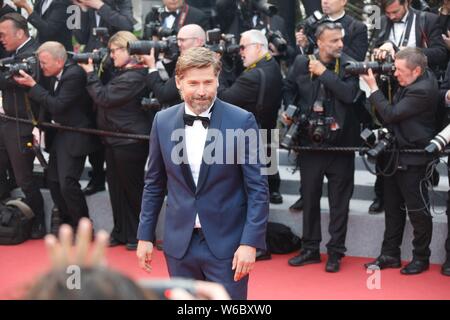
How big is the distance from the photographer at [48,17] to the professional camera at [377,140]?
10.9 feet

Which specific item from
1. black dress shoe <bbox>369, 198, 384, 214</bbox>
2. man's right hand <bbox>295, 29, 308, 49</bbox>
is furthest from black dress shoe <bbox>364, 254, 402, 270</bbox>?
man's right hand <bbox>295, 29, 308, 49</bbox>

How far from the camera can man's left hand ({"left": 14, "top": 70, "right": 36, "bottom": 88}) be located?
23.5ft

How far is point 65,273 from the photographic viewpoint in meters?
1.48

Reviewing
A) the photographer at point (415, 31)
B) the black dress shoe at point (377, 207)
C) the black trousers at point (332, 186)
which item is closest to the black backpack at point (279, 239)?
the black trousers at point (332, 186)

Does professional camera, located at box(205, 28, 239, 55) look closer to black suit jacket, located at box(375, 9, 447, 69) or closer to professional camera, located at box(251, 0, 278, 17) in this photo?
professional camera, located at box(251, 0, 278, 17)

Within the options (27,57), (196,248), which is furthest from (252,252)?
(27,57)

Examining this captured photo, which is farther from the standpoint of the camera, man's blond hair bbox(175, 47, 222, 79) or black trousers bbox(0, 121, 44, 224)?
black trousers bbox(0, 121, 44, 224)

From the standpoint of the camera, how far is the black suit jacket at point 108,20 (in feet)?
25.2

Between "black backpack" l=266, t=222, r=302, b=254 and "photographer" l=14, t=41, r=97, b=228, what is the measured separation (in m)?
1.68

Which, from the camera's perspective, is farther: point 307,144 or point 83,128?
point 83,128

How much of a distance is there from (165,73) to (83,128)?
950 mm

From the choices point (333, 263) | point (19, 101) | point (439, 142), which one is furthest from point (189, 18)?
point (439, 142)

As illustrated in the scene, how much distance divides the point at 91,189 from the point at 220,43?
2004 mm
